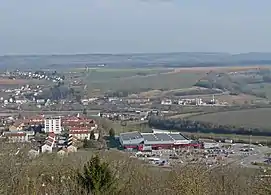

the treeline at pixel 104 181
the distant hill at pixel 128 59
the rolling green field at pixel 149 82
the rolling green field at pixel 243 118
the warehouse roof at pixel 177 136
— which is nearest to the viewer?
the treeline at pixel 104 181

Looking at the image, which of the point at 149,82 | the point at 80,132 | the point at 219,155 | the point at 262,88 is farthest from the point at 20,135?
the point at 149,82

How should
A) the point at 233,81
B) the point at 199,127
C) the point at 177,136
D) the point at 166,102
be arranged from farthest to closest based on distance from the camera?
1. the point at 233,81
2. the point at 166,102
3. the point at 199,127
4. the point at 177,136

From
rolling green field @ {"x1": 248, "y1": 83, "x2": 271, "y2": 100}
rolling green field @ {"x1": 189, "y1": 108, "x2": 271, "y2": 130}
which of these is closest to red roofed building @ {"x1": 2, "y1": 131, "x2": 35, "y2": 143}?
rolling green field @ {"x1": 189, "y1": 108, "x2": 271, "y2": 130}

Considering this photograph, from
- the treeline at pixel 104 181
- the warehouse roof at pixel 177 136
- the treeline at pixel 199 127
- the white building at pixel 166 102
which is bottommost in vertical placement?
the white building at pixel 166 102

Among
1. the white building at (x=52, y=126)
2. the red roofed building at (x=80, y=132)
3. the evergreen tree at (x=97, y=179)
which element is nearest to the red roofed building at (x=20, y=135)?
the white building at (x=52, y=126)

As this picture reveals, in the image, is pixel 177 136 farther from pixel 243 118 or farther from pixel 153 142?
pixel 243 118

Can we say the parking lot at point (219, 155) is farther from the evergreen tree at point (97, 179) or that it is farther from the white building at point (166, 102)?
the white building at point (166, 102)

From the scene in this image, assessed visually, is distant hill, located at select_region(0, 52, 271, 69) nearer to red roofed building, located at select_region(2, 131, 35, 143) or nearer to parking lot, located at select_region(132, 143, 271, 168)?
red roofed building, located at select_region(2, 131, 35, 143)

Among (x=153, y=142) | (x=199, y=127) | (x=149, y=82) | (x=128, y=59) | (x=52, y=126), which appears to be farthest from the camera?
(x=128, y=59)
